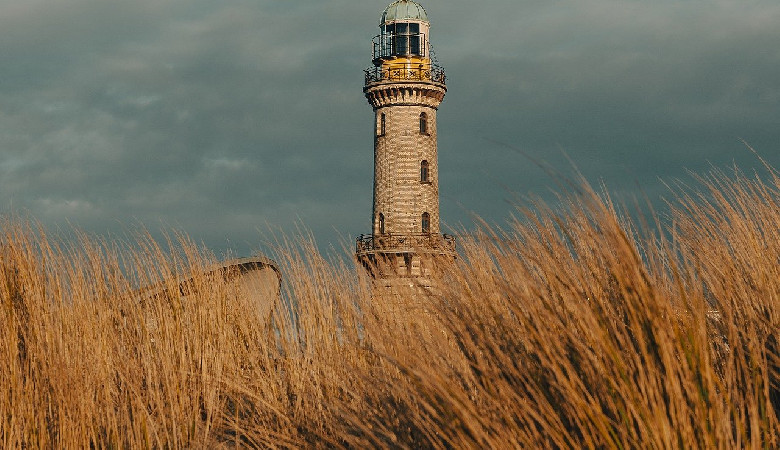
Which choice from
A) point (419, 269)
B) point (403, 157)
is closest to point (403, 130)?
point (403, 157)

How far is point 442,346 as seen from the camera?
3.13 meters

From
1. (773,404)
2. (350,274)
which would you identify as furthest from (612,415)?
(350,274)

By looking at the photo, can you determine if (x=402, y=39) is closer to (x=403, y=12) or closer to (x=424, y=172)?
(x=403, y=12)

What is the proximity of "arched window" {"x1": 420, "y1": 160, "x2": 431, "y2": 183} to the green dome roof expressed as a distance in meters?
4.96

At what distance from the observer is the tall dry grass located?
94.1 inches

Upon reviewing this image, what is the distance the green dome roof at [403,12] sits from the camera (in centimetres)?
3020

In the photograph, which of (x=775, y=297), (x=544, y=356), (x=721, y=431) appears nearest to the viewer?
(x=721, y=431)

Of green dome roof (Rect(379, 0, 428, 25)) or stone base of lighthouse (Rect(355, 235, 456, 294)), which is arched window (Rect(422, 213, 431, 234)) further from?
stone base of lighthouse (Rect(355, 235, 456, 294))

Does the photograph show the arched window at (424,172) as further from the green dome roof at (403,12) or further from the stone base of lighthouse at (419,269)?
the stone base of lighthouse at (419,269)

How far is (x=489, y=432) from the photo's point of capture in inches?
100

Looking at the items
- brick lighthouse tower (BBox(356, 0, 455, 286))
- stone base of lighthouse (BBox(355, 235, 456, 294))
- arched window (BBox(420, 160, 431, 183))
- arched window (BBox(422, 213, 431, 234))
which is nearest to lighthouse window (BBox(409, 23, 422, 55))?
brick lighthouse tower (BBox(356, 0, 455, 286))

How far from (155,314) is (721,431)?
154 inches

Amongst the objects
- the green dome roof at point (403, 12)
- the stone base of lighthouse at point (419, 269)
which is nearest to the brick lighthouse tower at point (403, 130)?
the green dome roof at point (403, 12)

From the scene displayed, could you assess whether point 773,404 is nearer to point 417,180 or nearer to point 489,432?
point 489,432
